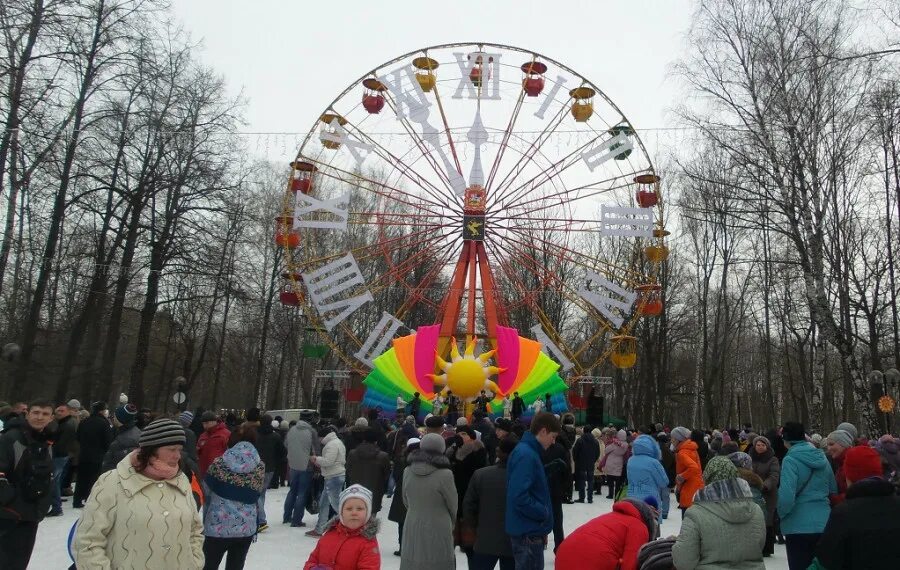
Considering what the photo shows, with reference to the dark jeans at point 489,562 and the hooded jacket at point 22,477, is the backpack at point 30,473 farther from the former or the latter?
the dark jeans at point 489,562

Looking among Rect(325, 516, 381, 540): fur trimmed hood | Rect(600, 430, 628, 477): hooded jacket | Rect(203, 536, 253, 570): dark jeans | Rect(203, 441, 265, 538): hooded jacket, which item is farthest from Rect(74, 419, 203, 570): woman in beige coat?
Rect(600, 430, 628, 477): hooded jacket

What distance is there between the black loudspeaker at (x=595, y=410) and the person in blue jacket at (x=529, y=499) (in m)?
19.6

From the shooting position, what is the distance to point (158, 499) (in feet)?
13.4

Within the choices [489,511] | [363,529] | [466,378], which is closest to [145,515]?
[363,529]

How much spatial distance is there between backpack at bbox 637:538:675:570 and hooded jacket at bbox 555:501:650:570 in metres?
0.03

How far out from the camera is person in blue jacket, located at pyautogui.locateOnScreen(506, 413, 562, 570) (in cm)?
611

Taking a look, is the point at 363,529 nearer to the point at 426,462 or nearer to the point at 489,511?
the point at 426,462

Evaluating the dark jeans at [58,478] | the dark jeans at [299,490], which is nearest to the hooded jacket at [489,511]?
the dark jeans at [299,490]

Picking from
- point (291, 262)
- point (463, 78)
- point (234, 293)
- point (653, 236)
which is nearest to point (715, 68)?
point (653, 236)

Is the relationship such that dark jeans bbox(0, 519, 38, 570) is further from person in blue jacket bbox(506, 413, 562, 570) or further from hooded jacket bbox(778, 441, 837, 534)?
hooded jacket bbox(778, 441, 837, 534)

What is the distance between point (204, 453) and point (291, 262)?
567 inches

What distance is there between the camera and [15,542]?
593 cm

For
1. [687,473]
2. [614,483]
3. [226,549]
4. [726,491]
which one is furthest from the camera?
[614,483]

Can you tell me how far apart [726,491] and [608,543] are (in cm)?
75
